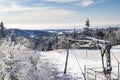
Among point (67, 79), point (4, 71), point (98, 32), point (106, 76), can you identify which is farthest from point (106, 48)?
point (98, 32)

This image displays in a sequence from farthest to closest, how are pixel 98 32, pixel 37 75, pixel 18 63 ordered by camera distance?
pixel 98 32 < pixel 37 75 < pixel 18 63

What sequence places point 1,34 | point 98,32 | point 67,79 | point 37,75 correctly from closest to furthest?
point 37,75 → point 67,79 → point 1,34 → point 98,32

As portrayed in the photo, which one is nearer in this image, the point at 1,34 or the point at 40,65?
the point at 40,65

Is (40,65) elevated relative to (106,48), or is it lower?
lower

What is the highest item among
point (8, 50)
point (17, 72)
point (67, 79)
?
point (8, 50)

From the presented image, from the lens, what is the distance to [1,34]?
66750 millimetres

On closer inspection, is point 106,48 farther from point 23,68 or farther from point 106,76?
point 23,68

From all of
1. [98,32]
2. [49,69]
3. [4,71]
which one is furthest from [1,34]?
[4,71]

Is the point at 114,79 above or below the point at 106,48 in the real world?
below

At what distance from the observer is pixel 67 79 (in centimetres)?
2483

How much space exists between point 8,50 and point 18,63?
1.77m

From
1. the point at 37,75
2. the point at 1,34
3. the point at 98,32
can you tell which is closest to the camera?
the point at 37,75

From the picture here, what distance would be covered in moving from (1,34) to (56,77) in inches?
1753

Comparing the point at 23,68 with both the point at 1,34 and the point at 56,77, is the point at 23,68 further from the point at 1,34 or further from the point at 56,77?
the point at 1,34
